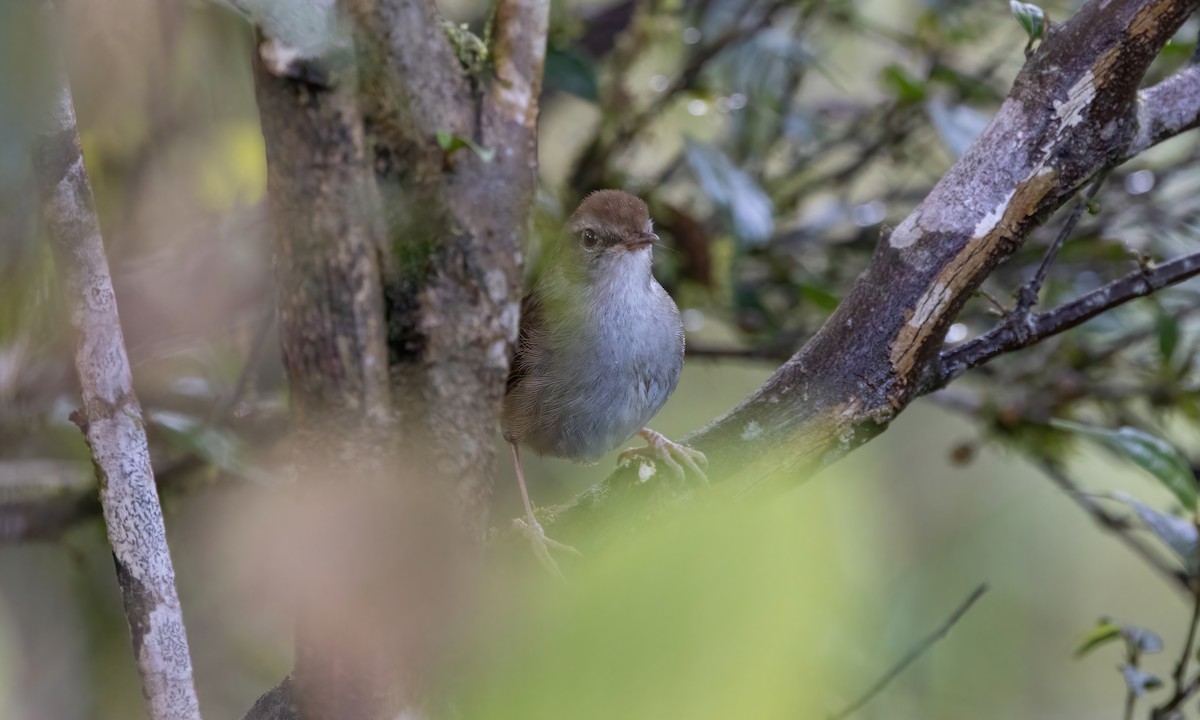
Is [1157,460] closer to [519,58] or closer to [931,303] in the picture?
[931,303]

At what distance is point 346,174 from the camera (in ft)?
3.85

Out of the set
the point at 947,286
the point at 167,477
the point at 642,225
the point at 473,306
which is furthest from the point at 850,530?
the point at 167,477

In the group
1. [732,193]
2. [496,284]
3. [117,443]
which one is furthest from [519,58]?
[732,193]

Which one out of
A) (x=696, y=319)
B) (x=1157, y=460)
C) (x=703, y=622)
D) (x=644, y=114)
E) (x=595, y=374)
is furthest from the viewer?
(x=696, y=319)

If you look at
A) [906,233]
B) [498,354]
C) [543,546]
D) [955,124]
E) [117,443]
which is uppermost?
[955,124]

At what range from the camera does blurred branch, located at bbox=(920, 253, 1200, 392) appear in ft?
6.26

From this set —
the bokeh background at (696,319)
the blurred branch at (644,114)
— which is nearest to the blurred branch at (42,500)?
the bokeh background at (696,319)

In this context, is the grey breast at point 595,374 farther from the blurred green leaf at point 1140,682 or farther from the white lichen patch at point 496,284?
the white lichen patch at point 496,284

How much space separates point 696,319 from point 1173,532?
212cm

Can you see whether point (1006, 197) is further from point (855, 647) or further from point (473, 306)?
point (855, 647)

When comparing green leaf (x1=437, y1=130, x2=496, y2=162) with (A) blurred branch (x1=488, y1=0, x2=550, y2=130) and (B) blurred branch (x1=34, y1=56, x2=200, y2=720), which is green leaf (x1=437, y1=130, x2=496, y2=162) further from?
(B) blurred branch (x1=34, y1=56, x2=200, y2=720)

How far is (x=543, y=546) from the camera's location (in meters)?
1.97

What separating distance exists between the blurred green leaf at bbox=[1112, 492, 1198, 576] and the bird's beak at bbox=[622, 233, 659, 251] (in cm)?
141

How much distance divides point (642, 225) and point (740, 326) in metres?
0.81
